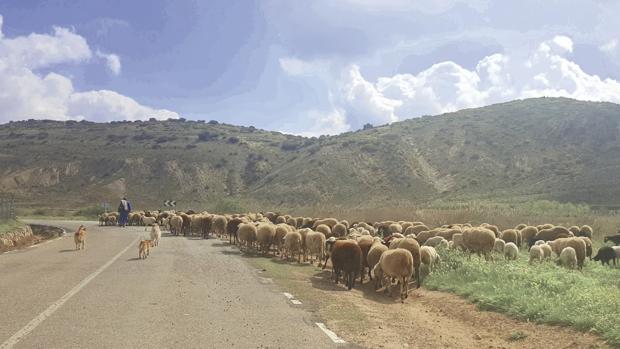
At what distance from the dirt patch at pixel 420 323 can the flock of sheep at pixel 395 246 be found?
2.46 ft

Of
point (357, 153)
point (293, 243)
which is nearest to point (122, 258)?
point (293, 243)

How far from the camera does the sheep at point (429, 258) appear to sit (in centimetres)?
1689

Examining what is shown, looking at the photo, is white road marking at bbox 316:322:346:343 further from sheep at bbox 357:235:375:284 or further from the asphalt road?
sheep at bbox 357:235:375:284

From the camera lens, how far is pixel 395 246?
55.1ft

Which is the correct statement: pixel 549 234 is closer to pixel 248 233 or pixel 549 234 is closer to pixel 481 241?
pixel 481 241

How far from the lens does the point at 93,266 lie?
54.4ft

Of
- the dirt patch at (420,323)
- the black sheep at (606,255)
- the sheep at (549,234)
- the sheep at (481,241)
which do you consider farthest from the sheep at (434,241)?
the sheep at (549,234)

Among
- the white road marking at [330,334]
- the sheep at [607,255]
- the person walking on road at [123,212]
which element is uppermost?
the person walking on road at [123,212]

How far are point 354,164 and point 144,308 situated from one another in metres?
77.0

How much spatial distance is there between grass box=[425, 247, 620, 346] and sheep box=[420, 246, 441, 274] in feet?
1.00

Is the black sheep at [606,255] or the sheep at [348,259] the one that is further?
the black sheep at [606,255]

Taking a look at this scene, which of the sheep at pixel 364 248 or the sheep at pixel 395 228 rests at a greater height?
the sheep at pixel 395 228

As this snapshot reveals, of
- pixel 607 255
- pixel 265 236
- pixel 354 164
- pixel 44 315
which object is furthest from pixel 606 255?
pixel 354 164

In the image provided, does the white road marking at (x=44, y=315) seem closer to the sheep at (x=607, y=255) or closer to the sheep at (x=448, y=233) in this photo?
the sheep at (x=448, y=233)
